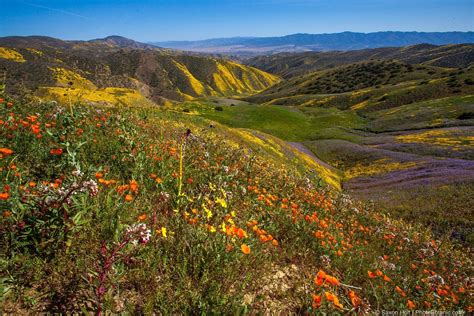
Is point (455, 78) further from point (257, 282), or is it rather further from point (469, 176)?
point (257, 282)

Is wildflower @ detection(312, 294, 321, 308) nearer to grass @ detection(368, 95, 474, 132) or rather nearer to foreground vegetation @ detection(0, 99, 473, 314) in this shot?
foreground vegetation @ detection(0, 99, 473, 314)

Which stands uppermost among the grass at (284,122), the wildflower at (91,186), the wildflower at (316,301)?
the wildflower at (91,186)

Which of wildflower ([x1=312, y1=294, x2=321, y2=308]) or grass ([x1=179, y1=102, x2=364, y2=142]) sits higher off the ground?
wildflower ([x1=312, y1=294, x2=321, y2=308])

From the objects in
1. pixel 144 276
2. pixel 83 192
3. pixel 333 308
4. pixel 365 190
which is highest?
pixel 83 192

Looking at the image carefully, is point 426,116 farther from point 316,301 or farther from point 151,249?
point 151,249

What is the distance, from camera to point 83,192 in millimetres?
3764

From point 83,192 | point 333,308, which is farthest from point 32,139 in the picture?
point 333,308

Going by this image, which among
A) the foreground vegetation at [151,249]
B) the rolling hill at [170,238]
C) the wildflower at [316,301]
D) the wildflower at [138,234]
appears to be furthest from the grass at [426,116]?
the wildflower at [138,234]

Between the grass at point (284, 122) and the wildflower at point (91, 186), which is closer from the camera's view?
the wildflower at point (91, 186)

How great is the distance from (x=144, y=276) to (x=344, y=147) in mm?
43143

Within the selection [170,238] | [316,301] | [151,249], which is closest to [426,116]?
[316,301]

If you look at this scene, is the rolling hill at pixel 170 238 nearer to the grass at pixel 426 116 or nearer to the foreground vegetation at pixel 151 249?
the foreground vegetation at pixel 151 249

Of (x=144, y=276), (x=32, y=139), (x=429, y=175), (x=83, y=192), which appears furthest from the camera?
(x=429, y=175)

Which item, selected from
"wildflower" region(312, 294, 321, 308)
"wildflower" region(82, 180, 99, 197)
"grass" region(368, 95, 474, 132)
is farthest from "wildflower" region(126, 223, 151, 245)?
"grass" region(368, 95, 474, 132)
